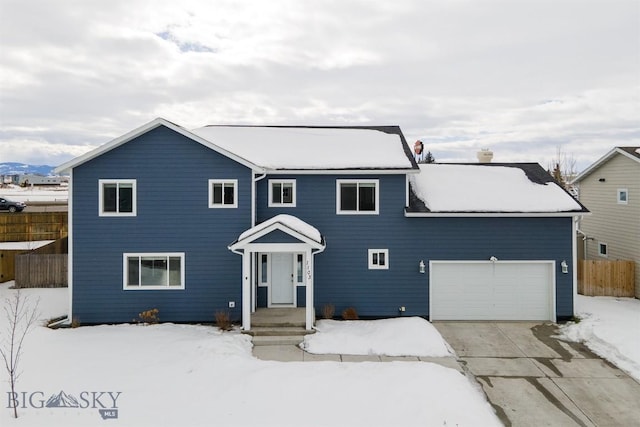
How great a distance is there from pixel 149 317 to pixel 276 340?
4288mm

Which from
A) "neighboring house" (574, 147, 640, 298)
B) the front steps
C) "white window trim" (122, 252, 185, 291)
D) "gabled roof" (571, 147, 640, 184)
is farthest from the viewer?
"neighboring house" (574, 147, 640, 298)

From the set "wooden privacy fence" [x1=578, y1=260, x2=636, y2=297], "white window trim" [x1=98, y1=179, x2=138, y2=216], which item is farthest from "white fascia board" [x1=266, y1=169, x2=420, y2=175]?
"wooden privacy fence" [x1=578, y1=260, x2=636, y2=297]

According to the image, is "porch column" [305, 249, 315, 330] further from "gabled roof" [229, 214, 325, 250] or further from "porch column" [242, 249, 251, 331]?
"porch column" [242, 249, 251, 331]

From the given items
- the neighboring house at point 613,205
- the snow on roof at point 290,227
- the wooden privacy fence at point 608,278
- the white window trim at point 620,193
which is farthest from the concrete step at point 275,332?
the white window trim at point 620,193

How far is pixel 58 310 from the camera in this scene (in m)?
14.0

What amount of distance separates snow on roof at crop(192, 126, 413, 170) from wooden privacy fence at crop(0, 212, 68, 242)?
45.7 ft

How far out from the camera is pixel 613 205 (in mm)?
17656

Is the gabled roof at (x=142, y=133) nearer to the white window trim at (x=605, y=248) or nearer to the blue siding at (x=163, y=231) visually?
the blue siding at (x=163, y=231)

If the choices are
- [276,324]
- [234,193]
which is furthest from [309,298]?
[234,193]

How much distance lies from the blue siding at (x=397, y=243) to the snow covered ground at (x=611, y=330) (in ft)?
3.20

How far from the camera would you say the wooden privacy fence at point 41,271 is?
54.6ft

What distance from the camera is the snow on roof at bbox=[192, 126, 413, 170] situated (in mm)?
13664

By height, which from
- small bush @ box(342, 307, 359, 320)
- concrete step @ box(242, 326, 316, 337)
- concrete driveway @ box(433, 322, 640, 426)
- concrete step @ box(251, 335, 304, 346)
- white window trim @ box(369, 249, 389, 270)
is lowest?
concrete driveway @ box(433, 322, 640, 426)

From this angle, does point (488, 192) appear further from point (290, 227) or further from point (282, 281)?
point (282, 281)
